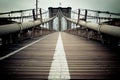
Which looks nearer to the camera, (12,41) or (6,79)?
(6,79)

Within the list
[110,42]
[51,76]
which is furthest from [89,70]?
[110,42]

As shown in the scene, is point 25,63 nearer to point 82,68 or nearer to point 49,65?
point 49,65

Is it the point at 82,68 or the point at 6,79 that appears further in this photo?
the point at 82,68

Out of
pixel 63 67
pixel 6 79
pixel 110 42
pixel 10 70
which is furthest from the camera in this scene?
pixel 110 42

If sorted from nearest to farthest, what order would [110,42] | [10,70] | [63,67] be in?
[10,70] → [63,67] → [110,42]

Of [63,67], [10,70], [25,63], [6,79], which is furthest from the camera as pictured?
[25,63]

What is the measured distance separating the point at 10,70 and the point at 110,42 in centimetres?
609

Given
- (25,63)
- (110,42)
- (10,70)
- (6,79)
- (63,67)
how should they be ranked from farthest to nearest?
(110,42)
(25,63)
(63,67)
(10,70)
(6,79)

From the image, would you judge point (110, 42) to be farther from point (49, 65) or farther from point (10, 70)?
point (10, 70)

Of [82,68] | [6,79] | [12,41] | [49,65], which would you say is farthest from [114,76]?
[12,41]

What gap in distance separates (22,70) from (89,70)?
120 centimetres

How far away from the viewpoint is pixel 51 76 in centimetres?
312

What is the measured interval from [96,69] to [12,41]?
618cm

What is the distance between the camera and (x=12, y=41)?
909 cm
